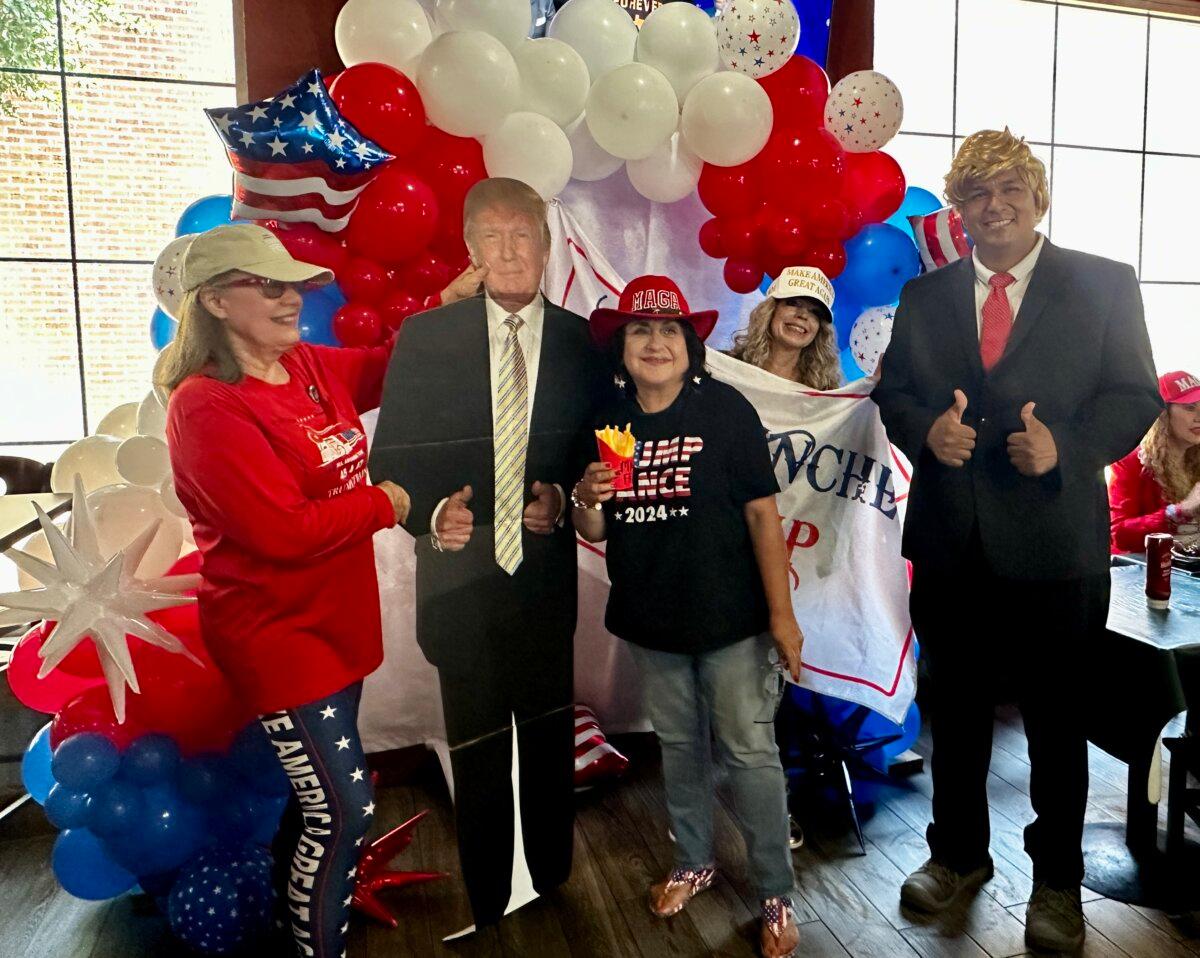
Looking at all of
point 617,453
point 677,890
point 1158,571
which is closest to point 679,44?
point 617,453

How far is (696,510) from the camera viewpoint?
1.95m

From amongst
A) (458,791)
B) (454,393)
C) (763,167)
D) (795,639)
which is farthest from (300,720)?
(763,167)

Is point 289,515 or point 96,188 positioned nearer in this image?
point 289,515

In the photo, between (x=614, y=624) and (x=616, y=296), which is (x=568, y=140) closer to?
(x=616, y=296)

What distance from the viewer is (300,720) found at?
1.68m

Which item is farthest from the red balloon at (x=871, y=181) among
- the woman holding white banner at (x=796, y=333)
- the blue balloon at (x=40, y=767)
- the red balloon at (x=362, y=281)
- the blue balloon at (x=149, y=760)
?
the blue balloon at (x=40, y=767)

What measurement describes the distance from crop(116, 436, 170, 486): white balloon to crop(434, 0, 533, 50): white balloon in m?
1.24

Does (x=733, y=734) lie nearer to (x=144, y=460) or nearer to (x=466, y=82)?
(x=144, y=460)

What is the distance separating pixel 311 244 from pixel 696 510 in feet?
3.26

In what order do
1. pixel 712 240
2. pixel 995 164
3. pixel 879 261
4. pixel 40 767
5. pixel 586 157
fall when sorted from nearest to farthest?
pixel 995 164 < pixel 40 767 < pixel 586 157 < pixel 712 240 < pixel 879 261

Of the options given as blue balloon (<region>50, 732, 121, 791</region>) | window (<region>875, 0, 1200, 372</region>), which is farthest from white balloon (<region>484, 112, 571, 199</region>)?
window (<region>875, 0, 1200, 372</region>)

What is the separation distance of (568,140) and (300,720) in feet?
5.18

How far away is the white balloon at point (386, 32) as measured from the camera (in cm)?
212

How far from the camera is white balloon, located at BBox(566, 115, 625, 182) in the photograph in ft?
7.88
